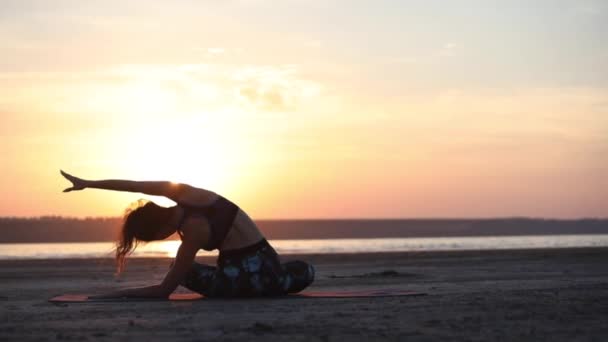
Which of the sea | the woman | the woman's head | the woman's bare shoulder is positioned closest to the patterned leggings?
the woman

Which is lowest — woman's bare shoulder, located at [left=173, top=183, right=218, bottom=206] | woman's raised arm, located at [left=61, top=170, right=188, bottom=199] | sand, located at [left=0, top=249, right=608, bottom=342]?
sand, located at [left=0, top=249, right=608, bottom=342]

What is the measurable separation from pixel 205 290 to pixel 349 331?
3304 mm

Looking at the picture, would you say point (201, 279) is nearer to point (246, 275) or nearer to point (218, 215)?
point (246, 275)

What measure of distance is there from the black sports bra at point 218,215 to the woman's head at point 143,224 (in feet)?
0.90

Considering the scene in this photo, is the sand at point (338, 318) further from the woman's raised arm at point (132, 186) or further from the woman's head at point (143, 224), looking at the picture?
the woman's raised arm at point (132, 186)

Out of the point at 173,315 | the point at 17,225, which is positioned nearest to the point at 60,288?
the point at 173,315

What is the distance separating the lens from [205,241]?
9.58 metres

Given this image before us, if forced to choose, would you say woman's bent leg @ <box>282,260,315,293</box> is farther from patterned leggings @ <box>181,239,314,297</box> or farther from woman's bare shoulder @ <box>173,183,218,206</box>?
woman's bare shoulder @ <box>173,183,218,206</box>

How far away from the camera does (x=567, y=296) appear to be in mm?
10109

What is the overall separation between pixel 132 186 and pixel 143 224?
417mm

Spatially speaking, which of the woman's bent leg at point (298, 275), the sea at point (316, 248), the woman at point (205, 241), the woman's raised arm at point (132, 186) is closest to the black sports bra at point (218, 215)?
the woman at point (205, 241)

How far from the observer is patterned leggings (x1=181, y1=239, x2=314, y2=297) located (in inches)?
390

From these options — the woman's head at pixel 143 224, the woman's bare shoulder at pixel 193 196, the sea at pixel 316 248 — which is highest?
the woman's bare shoulder at pixel 193 196

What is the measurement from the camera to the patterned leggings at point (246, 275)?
990cm
